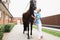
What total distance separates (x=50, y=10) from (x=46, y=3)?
4.39 meters

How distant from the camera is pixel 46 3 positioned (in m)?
58.0

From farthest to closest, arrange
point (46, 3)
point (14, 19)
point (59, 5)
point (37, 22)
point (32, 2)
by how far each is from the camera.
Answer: point (14, 19)
point (46, 3)
point (59, 5)
point (32, 2)
point (37, 22)

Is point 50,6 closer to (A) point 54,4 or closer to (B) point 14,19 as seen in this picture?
(A) point 54,4

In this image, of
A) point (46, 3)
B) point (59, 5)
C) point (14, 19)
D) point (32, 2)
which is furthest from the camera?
point (14, 19)

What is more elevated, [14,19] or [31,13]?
[31,13]

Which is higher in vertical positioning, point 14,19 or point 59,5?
point 59,5

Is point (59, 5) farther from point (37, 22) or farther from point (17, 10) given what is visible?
point (37, 22)

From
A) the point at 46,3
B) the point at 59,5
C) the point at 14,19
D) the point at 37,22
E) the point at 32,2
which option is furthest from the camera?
the point at 14,19

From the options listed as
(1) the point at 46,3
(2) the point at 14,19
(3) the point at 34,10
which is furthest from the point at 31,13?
(2) the point at 14,19

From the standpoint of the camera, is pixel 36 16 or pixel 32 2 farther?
pixel 32 2

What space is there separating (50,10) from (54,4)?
236cm

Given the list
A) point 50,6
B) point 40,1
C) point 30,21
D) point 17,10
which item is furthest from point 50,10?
point 30,21

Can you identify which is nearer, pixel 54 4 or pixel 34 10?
pixel 34 10

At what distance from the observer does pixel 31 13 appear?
1154 centimetres
